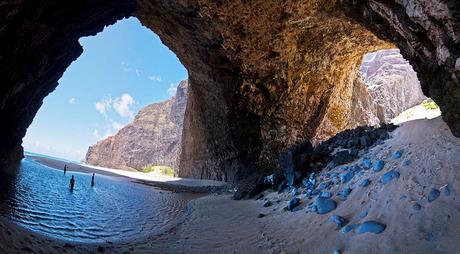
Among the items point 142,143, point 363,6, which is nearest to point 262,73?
point 363,6

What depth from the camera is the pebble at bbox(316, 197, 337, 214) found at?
597 centimetres

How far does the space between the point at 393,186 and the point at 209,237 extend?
4.50 m

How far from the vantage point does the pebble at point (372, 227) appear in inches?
168

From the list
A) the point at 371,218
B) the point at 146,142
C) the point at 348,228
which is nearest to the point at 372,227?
the point at 371,218

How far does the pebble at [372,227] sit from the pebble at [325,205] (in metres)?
1.44

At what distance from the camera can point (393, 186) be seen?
5.09 meters

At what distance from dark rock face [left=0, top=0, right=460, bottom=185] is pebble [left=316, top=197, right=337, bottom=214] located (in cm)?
280

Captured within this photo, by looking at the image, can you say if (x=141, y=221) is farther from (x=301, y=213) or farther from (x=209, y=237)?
(x=301, y=213)

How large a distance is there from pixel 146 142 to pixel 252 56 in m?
87.6

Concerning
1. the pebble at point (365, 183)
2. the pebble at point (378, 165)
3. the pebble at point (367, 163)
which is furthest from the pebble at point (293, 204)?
the pebble at point (378, 165)

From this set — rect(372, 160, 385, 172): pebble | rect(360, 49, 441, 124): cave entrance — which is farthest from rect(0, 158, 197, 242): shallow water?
rect(360, 49, 441, 124): cave entrance

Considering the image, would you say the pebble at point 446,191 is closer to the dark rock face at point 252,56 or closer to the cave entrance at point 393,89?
the dark rock face at point 252,56

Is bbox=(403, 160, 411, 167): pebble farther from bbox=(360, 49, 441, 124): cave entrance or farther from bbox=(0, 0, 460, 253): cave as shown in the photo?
bbox=(360, 49, 441, 124): cave entrance

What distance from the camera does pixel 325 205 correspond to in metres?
6.09
